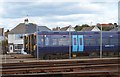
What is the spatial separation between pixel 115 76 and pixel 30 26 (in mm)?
44756

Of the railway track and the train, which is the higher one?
the train

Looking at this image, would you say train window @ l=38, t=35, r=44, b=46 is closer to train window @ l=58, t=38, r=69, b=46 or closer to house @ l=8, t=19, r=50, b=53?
train window @ l=58, t=38, r=69, b=46

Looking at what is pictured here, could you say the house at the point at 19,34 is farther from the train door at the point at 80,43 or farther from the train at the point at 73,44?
the train door at the point at 80,43

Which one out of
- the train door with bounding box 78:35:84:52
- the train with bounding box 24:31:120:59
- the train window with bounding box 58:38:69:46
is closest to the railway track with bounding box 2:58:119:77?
the train with bounding box 24:31:120:59

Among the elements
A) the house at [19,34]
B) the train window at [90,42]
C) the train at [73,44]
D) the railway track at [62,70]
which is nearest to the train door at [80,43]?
the train at [73,44]

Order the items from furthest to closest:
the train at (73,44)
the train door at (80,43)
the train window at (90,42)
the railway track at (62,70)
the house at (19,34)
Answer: the house at (19,34) → the train window at (90,42) → the train door at (80,43) → the train at (73,44) → the railway track at (62,70)

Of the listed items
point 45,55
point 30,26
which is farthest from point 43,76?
point 30,26

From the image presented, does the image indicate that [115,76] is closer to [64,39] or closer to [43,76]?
[43,76]

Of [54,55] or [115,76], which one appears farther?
[54,55]

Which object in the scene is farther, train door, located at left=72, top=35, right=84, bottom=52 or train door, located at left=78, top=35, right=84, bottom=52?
train door, located at left=78, top=35, right=84, bottom=52

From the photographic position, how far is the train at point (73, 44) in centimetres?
2553

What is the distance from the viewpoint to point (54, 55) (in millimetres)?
25578

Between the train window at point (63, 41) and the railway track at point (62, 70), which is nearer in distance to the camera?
the railway track at point (62, 70)

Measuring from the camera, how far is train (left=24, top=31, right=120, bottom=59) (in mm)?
25531
